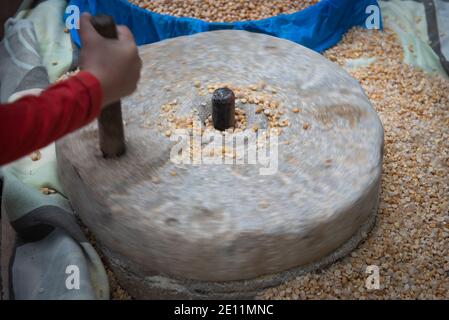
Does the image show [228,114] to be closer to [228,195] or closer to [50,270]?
[228,195]

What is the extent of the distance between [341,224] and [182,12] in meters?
1.59

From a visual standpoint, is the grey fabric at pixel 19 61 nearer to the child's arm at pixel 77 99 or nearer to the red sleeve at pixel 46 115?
the child's arm at pixel 77 99

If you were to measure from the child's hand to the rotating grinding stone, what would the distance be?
39cm

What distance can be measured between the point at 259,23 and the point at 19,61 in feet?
3.72

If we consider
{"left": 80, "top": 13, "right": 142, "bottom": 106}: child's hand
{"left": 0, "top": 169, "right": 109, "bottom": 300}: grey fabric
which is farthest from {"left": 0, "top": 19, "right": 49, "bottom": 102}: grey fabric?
{"left": 80, "top": 13, "right": 142, "bottom": 106}: child's hand

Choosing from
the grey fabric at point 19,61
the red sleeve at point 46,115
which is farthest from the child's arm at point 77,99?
the grey fabric at point 19,61

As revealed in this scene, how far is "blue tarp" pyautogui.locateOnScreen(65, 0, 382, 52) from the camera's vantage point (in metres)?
2.80

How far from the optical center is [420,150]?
245 centimetres

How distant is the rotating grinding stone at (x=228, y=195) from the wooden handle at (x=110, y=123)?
4 cm

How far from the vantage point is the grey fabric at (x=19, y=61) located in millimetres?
2629

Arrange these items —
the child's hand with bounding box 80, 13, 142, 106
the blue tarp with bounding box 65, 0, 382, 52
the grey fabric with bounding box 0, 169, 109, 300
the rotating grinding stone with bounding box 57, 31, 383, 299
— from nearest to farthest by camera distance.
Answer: the child's hand with bounding box 80, 13, 142, 106 < the rotating grinding stone with bounding box 57, 31, 383, 299 < the grey fabric with bounding box 0, 169, 109, 300 < the blue tarp with bounding box 65, 0, 382, 52

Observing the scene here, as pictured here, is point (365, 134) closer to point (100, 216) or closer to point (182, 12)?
point (100, 216)

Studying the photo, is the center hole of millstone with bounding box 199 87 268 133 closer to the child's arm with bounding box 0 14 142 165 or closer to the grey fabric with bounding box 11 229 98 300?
the child's arm with bounding box 0 14 142 165

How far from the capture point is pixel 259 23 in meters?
2.82
